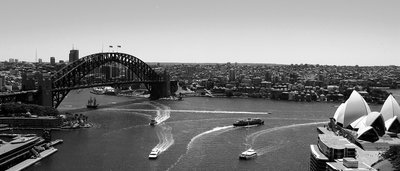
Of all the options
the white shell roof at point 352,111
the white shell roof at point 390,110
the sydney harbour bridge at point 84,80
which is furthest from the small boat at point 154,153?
the sydney harbour bridge at point 84,80

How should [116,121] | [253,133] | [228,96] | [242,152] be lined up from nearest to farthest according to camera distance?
[242,152] < [253,133] < [116,121] < [228,96]

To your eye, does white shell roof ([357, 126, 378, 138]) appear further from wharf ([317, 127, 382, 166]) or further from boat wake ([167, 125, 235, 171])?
boat wake ([167, 125, 235, 171])

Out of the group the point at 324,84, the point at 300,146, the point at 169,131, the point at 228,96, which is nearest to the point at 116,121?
the point at 169,131

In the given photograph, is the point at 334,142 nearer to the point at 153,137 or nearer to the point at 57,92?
the point at 153,137

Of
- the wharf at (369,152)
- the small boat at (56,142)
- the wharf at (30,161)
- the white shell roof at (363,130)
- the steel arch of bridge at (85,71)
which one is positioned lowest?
the wharf at (30,161)

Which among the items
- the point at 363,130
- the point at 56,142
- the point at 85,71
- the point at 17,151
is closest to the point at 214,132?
the point at 56,142

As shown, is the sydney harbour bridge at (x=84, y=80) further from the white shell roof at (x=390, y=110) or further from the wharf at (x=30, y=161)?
the white shell roof at (x=390, y=110)

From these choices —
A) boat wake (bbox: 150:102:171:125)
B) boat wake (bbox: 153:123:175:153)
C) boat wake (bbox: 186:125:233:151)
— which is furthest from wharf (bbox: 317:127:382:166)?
boat wake (bbox: 150:102:171:125)
